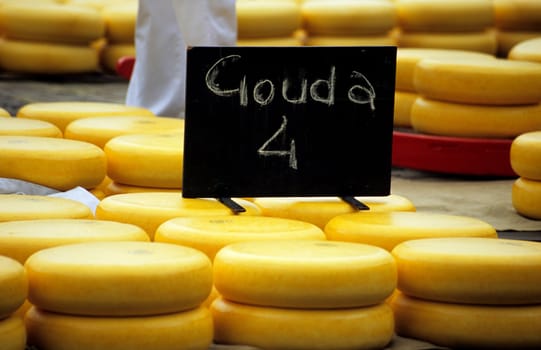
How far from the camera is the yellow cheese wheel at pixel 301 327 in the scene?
2.12 m

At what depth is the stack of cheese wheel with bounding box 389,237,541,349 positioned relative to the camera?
7.34ft

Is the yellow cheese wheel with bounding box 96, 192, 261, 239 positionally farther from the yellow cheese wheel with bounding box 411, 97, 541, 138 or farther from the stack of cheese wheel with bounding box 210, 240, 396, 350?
the yellow cheese wheel with bounding box 411, 97, 541, 138

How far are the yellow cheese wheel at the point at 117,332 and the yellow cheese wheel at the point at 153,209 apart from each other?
53 centimetres

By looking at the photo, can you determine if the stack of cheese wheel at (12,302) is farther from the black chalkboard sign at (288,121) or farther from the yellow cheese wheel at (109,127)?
the yellow cheese wheel at (109,127)

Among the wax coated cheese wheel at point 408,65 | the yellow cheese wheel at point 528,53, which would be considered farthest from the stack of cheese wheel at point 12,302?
the yellow cheese wheel at point 528,53

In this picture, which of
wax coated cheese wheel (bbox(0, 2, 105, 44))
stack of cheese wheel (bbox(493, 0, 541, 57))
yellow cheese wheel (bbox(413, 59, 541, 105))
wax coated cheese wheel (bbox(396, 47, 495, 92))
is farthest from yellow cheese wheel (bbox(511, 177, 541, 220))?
wax coated cheese wheel (bbox(0, 2, 105, 44))

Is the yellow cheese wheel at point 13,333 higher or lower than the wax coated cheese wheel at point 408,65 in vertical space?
lower

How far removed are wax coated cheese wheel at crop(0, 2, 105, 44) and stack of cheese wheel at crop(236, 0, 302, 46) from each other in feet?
3.44

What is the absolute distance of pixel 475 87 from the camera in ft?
14.2

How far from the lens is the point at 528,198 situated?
12.0 feet

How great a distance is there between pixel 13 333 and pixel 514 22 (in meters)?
5.70

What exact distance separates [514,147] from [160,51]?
1.77 m

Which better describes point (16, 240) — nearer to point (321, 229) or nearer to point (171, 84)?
point (321, 229)

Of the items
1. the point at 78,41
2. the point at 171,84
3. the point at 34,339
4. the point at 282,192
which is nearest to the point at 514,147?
the point at 282,192
